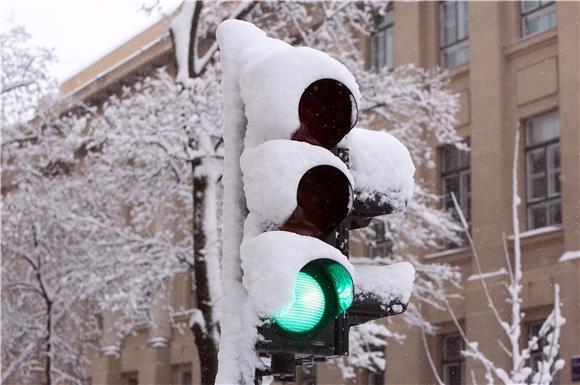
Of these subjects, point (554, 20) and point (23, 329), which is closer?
point (554, 20)

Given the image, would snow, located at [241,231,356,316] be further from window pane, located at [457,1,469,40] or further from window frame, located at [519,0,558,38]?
window pane, located at [457,1,469,40]

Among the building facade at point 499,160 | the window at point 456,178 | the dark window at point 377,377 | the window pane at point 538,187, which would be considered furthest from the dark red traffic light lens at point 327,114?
the dark window at point 377,377

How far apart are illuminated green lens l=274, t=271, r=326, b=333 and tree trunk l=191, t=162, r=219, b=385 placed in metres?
11.0

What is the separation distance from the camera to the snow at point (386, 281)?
3.41 meters

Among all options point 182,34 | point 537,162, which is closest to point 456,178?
point 537,162

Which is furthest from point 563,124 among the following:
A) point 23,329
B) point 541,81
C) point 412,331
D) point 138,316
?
point 23,329

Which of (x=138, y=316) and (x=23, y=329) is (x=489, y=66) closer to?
(x=138, y=316)

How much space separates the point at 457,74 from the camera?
22500 mm

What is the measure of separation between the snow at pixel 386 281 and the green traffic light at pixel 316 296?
23 centimetres

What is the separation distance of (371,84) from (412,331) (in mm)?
6411

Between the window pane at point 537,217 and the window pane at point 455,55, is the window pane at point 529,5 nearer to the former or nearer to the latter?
the window pane at point 455,55

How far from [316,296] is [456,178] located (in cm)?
1953

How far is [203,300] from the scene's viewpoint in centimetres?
1471

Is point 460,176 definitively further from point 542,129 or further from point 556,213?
point 556,213
